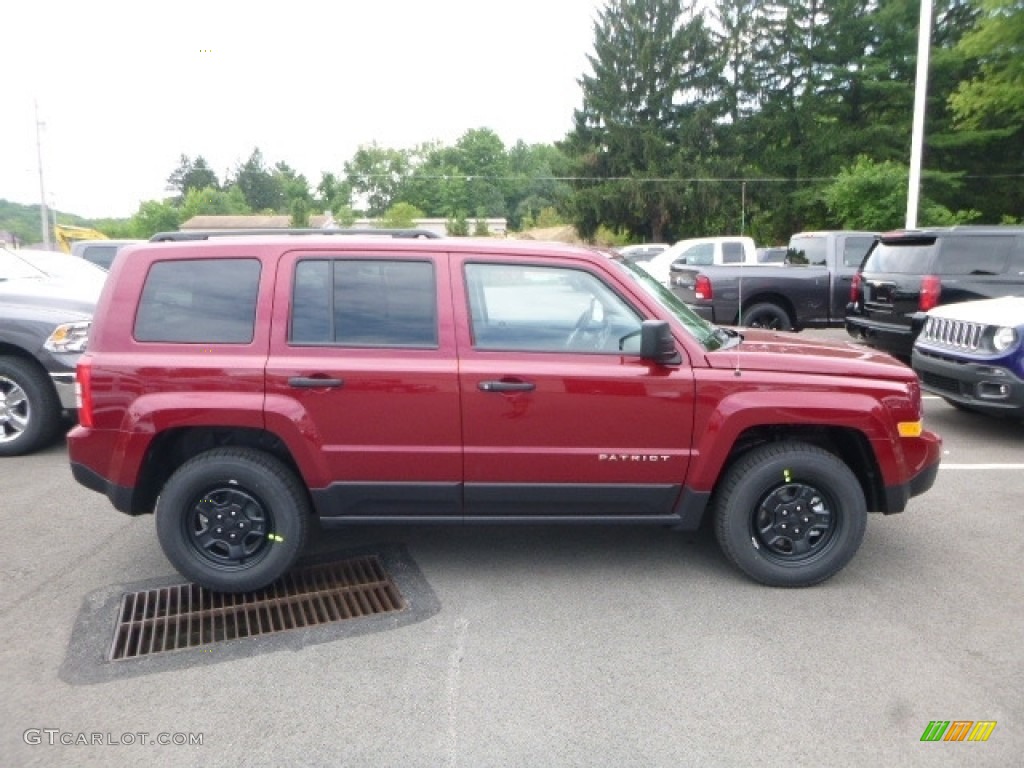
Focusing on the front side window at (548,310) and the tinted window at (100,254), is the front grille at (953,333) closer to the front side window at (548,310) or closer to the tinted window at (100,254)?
the front side window at (548,310)

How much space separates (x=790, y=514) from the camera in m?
4.31

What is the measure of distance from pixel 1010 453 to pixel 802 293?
6.25 meters

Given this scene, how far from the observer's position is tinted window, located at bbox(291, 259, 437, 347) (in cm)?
415

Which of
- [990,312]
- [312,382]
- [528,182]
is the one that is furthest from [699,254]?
[528,182]

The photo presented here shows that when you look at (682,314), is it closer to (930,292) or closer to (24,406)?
(24,406)

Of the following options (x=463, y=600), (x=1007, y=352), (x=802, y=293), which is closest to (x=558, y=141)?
(x=802, y=293)

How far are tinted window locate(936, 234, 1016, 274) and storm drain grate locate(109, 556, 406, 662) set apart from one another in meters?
8.30

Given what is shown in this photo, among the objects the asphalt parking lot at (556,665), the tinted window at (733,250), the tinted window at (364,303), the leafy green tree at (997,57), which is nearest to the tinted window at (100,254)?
the tinted window at (733,250)

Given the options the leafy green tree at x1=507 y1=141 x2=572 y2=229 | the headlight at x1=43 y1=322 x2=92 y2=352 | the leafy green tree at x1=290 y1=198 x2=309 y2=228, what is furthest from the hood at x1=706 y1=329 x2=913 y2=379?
the leafy green tree at x1=507 y1=141 x2=572 y2=229

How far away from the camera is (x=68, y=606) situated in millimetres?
4168

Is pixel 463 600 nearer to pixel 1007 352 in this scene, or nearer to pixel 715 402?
pixel 715 402

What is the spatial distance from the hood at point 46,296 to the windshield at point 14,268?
0.33 m

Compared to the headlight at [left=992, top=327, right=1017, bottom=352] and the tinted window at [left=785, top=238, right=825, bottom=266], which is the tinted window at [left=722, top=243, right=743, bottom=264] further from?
the headlight at [left=992, top=327, right=1017, bottom=352]

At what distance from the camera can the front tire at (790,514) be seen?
166 inches
